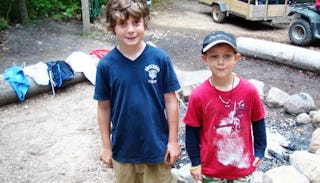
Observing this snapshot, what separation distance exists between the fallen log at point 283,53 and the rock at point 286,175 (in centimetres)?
367

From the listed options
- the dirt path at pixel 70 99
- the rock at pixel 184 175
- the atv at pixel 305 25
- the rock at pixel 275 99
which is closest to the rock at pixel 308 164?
the rock at pixel 184 175

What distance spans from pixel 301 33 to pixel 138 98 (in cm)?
710

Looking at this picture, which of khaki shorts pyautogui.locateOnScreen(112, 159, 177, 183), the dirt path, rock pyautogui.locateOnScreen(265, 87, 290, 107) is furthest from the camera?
rock pyautogui.locateOnScreen(265, 87, 290, 107)

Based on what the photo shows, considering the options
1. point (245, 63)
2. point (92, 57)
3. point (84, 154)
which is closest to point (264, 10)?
point (245, 63)

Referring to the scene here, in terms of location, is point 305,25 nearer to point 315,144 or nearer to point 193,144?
point 315,144

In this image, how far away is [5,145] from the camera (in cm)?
453

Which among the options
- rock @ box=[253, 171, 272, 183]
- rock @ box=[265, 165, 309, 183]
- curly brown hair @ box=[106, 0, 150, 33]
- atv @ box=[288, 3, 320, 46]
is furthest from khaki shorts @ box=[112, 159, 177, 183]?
atv @ box=[288, 3, 320, 46]

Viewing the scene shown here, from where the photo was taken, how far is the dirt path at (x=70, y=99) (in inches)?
159

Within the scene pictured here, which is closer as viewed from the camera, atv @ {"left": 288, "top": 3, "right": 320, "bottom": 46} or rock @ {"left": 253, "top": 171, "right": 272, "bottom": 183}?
rock @ {"left": 253, "top": 171, "right": 272, "bottom": 183}

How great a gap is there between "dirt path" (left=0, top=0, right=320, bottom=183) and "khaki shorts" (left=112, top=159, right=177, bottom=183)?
4.37ft

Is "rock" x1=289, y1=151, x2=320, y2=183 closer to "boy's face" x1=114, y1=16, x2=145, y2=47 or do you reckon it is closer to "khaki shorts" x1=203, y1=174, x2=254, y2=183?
"khaki shorts" x1=203, y1=174, x2=254, y2=183

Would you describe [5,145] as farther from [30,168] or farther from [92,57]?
[92,57]

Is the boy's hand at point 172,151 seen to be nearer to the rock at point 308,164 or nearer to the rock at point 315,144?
the rock at point 308,164

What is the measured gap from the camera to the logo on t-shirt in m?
2.17
